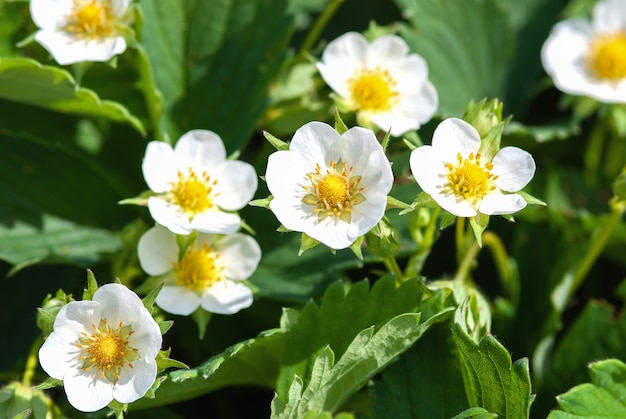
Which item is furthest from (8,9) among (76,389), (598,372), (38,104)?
(598,372)

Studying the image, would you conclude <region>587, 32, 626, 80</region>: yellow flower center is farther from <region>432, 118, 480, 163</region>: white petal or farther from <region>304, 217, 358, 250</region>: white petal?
<region>304, 217, 358, 250</region>: white petal

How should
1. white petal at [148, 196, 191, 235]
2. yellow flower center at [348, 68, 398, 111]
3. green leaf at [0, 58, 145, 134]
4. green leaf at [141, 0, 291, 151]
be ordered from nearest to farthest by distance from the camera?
white petal at [148, 196, 191, 235] < green leaf at [0, 58, 145, 134] < yellow flower center at [348, 68, 398, 111] < green leaf at [141, 0, 291, 151]

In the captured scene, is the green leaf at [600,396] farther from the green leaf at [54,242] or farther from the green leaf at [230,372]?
the green leaf at [54,242]

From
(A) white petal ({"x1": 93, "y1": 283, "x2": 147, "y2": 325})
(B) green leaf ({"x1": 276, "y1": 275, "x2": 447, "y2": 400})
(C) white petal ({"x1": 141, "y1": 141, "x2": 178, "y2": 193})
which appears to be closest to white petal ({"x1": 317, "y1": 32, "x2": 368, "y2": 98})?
(C) white petal ({"x1": 141, "y1": 141, "x2": 178, "y2": 193})

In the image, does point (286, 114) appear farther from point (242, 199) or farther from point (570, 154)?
point (570, 154)

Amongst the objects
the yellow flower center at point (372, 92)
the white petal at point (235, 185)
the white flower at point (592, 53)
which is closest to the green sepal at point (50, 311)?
the white petal at point (235, 185)

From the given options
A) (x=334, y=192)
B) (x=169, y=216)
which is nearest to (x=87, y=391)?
(x=169, y=216)
